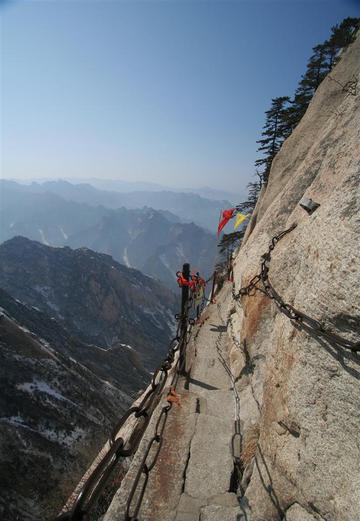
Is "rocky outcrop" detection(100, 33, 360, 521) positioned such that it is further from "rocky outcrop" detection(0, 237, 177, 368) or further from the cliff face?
"rocky outcrop" detection(0, 237, 177, 368)

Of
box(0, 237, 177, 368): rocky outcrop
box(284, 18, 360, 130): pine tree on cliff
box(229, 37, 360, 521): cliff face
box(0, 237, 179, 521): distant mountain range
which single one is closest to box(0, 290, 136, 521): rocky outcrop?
box(0, 237, 179, 521): distant mountain range

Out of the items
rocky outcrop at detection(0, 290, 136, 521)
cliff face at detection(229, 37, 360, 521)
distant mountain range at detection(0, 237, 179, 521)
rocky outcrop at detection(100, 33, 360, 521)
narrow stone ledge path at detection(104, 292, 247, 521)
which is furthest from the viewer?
distant mountain range at detection(0, 237, 179, 521)

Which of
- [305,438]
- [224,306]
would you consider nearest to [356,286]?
[305,438]

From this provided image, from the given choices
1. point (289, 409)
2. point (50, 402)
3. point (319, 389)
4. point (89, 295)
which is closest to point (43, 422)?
point (50, 402)

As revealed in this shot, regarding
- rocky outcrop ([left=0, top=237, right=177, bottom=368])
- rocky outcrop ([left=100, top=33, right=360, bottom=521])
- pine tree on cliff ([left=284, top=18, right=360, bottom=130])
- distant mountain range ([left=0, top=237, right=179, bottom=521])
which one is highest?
pine tree on cliff ([left=284, top=18, right=360, bottom=130])

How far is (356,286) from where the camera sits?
405 centimetres

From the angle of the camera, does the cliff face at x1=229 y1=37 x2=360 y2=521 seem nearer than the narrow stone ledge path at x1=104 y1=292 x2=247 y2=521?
Yes

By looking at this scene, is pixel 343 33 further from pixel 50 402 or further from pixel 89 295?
pixel 89 295

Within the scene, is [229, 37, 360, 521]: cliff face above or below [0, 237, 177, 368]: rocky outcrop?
above

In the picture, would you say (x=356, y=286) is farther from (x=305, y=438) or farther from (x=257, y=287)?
(x=257, y=287)

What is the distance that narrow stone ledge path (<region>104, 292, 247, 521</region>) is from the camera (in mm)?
5770

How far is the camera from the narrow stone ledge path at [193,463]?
18.9 ft

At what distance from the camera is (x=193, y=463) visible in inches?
267

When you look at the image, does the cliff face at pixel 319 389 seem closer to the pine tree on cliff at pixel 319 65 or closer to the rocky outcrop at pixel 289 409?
the rocky outcrop at pixel 289 409
